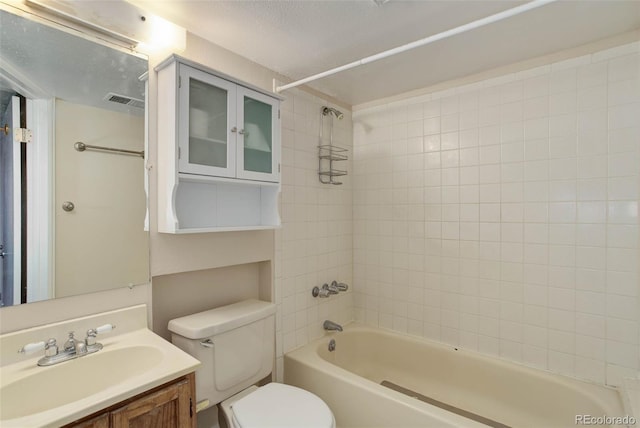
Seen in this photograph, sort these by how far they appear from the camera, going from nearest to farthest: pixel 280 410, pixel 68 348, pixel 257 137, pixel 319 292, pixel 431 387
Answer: pixel 68 348, pixel 280 410, pixel 257 137, pixel 431 387, pixel 319 292

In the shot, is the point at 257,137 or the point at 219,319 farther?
the point at 257,137

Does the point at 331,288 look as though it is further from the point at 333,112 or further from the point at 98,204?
the point at 98,204

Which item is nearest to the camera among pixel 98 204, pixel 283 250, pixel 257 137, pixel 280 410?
pixel 98 204

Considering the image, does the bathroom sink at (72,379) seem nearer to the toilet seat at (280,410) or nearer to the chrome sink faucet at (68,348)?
the chrome sink faucet at (68,348)

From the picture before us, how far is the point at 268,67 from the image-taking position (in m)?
2.07

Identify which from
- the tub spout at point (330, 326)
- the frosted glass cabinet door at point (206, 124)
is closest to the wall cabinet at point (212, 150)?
the frosted glass cabinet door at point (206, 124)

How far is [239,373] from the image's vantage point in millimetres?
1685

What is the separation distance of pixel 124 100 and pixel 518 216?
7.53 feet

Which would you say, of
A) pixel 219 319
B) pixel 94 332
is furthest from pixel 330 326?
pixel 94 332

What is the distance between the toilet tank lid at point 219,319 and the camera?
152cm

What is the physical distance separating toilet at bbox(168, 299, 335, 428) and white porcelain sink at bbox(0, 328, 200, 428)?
0.20 meters

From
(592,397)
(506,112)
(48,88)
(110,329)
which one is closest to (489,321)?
(592,397)

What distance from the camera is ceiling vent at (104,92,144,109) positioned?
144 cm

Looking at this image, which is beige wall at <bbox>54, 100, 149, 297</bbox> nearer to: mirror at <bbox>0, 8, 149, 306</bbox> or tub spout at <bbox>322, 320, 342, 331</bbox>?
mirror at <bbox>0, 8, 149, 306</bbox>
